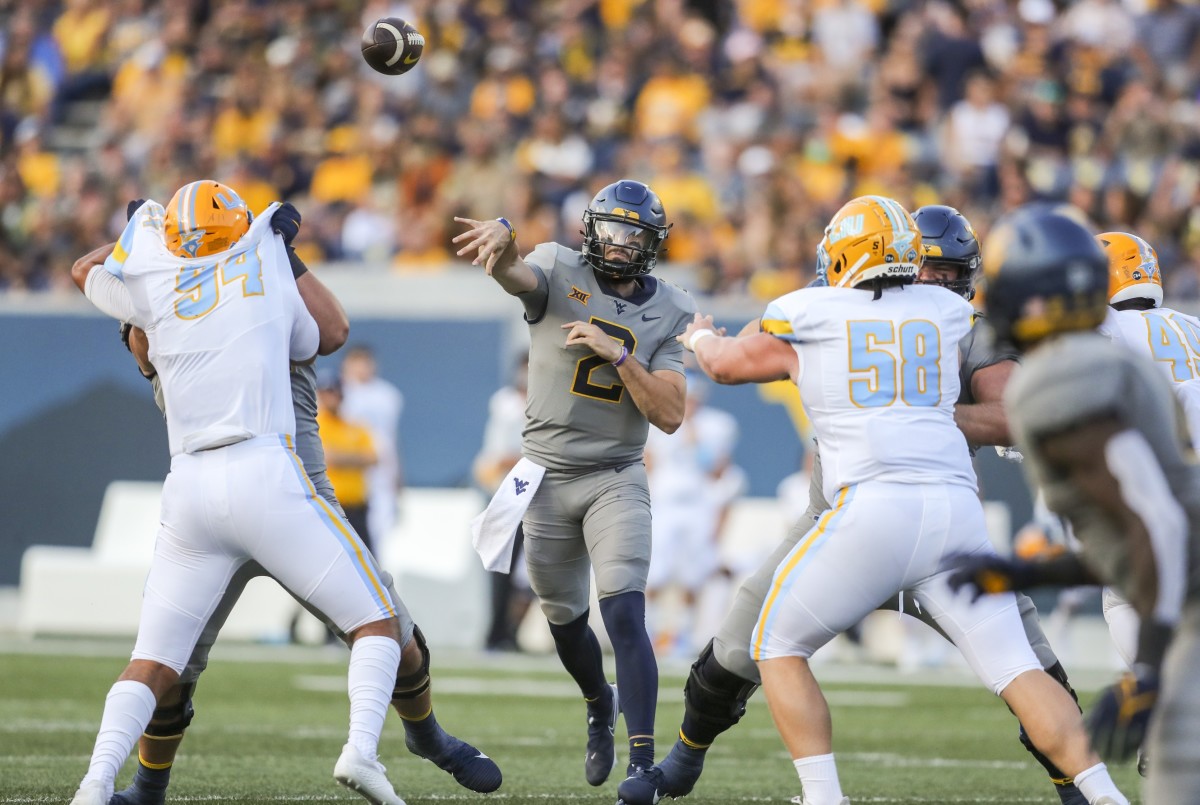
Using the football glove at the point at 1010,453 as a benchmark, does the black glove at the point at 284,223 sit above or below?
above

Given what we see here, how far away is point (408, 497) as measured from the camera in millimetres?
14141

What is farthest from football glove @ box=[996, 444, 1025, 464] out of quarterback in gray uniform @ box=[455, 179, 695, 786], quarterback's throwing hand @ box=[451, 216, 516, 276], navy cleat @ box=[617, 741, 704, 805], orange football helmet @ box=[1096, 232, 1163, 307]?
quarterback's throwing hand @ box=[451, 216, 516, 276]

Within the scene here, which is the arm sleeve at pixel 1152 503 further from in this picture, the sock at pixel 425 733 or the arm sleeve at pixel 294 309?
the sock at pixel 425 733

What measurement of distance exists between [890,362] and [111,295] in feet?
7.98

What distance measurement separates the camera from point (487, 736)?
8.41m

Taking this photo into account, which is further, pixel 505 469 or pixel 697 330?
pixel 505 469

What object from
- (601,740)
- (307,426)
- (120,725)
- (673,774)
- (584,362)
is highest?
(584,362)

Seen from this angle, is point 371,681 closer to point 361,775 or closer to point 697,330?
point 361,775

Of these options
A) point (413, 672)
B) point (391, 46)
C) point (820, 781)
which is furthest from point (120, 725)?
point (391, 46)

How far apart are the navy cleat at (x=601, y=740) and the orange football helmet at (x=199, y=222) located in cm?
221

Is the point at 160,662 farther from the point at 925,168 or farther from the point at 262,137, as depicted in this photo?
the point at 262,137

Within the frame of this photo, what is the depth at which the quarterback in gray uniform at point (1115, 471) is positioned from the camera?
334cm

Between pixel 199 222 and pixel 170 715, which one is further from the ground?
pixel 199 222

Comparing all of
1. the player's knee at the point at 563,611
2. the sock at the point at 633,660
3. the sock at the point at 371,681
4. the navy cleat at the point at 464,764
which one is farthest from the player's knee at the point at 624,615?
the sock at the point at 371,681
